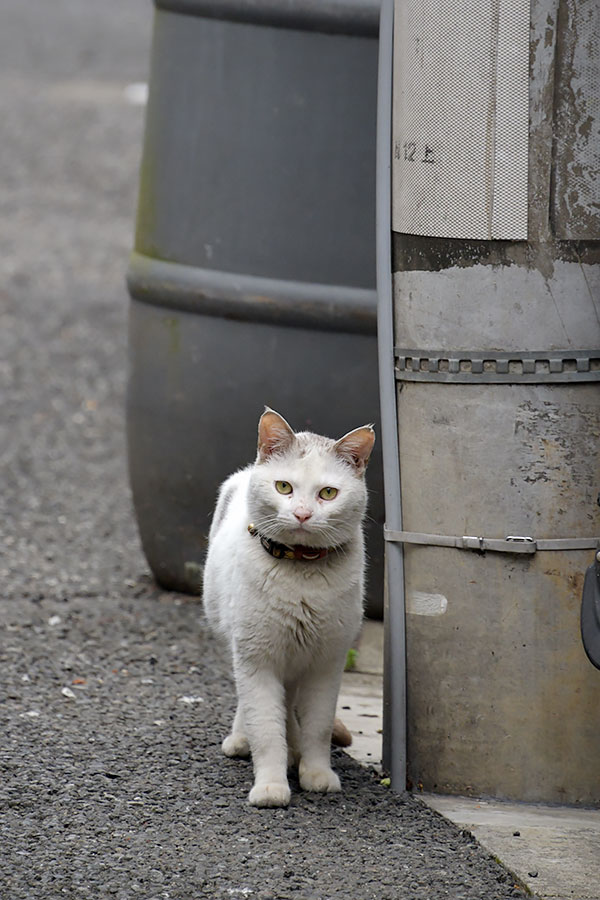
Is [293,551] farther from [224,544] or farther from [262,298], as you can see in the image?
[262,298]

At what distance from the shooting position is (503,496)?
10.7 ft

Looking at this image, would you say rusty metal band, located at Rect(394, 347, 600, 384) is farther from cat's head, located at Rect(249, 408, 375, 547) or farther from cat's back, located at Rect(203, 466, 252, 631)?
cat's back, located at Rect(203, 466, 252, 631)

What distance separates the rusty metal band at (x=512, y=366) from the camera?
3.20 meters

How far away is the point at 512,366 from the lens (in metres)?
3.23

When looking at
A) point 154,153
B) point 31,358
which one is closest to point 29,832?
point 154,153

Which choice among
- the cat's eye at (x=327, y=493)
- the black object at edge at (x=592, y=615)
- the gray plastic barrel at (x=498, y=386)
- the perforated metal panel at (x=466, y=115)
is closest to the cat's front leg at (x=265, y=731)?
the gray plastic barrel at (x=498, y=386)

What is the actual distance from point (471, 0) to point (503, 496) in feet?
3.92

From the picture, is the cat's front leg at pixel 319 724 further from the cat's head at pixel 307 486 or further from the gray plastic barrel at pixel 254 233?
the gray plastic barrel at pixel 254 233

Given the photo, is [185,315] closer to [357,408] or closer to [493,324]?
[357,408]

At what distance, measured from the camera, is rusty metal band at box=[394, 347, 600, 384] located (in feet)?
10.5

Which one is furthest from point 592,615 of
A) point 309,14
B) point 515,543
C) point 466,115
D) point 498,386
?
point 309,14

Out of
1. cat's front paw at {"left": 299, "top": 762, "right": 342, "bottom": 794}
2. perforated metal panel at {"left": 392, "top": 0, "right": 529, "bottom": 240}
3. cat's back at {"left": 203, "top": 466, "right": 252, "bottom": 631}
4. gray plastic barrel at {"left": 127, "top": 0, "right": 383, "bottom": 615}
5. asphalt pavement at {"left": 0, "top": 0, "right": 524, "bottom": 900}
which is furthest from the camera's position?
gray plastic barrel at {"left": 127, "top": 0, "right": 383, "bottom": 615}

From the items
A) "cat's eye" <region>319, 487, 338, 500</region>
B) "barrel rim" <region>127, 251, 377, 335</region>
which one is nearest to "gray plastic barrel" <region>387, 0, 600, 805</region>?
"cat's eye" <region>319, 487, 338, 500</region>

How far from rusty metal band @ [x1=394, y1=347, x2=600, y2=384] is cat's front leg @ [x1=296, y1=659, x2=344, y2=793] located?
80 centimetres
